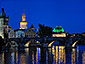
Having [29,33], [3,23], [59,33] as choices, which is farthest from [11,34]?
[59,33]

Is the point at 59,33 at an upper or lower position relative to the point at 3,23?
upper

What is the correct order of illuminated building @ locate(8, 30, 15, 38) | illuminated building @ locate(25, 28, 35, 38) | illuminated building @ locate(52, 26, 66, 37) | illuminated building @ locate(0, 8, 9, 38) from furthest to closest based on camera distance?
illuminated building @ locate(52, 26, 66, 37) < illuminated building @ locate(25, 28, 35, 38) < illuminated building @ locate(8, 30, 15, 38) < illuminated building @ locate(0, 8, 9, 38)

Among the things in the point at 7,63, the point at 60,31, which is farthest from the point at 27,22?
the point at 7,63

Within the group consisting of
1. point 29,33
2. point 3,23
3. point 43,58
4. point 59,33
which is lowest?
point 43,58

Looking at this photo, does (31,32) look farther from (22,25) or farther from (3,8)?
(22,25)

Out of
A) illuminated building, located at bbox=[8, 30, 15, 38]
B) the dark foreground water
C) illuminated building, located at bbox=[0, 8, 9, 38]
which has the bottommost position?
the dark foreground water

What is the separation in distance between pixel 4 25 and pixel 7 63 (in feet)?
261

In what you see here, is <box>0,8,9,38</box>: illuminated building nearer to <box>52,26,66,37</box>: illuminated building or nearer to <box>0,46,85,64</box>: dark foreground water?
<box>0,46,85,64</box>: dark foreground water

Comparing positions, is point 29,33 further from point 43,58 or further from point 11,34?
point 43,58

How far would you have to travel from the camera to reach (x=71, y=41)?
267ft

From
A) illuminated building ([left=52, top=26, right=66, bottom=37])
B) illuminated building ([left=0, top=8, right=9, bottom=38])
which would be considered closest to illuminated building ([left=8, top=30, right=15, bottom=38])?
illuminated building ([left=0, top=8, right=9, bottom=38])

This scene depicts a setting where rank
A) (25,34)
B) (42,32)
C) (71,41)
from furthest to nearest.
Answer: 1. (25,34)
2. (42,32)
3. (71,41)

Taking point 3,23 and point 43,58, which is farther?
point 3,23

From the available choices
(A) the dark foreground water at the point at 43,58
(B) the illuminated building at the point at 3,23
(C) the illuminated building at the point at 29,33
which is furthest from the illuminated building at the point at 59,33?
(A) the dark foreground water at the point at 43,58
